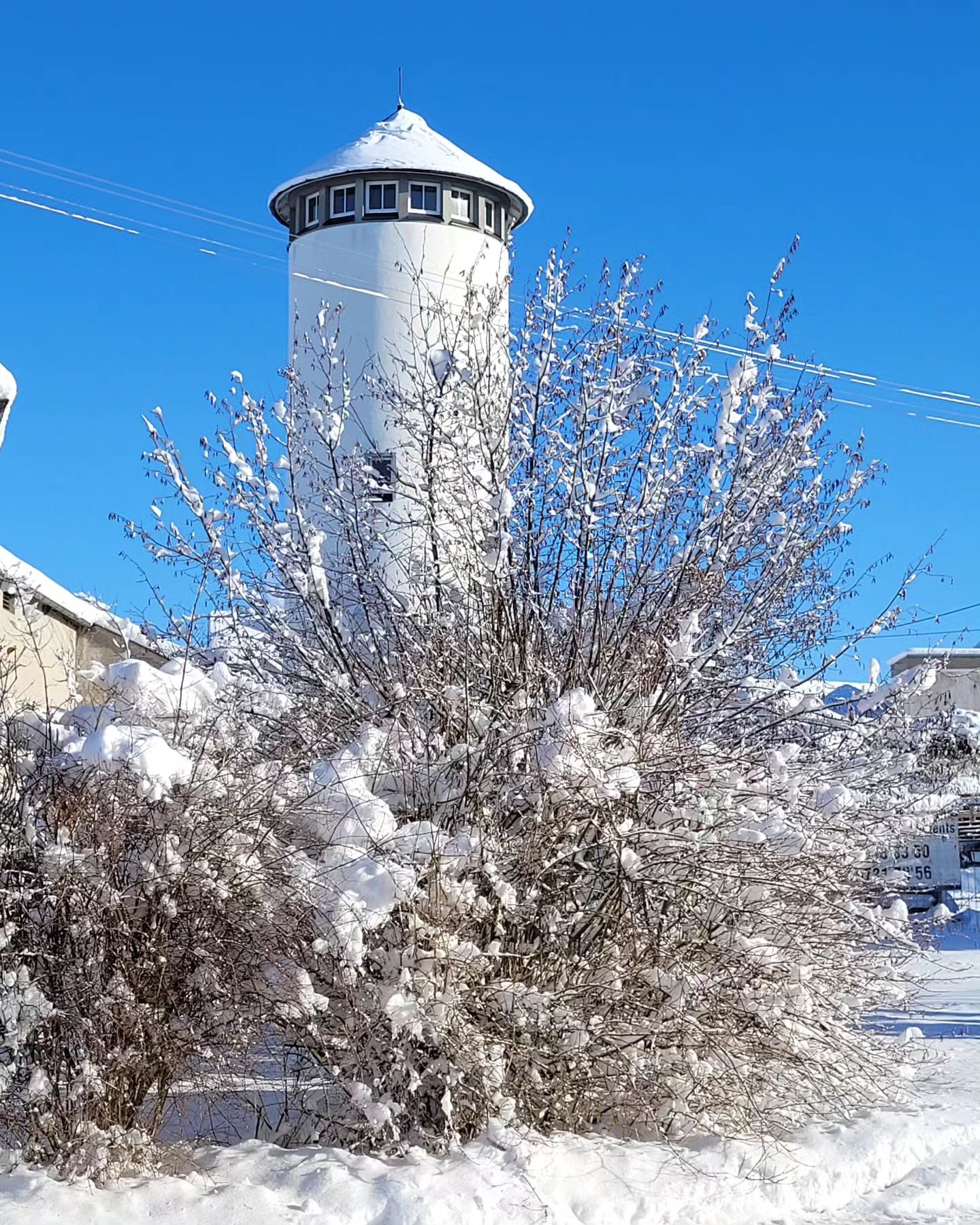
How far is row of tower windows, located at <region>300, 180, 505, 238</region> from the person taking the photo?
66.4 feet

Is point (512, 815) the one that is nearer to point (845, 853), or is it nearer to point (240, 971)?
point (240, 971)

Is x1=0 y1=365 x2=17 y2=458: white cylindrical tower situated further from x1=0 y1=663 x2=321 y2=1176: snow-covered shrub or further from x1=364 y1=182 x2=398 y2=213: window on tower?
x1=364 y1=182 x2=398 y2=213: window on tower

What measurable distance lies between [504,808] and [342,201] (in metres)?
14.7

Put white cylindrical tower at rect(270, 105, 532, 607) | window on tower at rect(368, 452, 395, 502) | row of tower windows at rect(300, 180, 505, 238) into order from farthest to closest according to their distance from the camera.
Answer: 1. row of tower windows at rect(300, 180, 505, 238)
2. white cylindrical tower at rect(270, 105, 532, 607)
3. window on tower at rect(368, 452, 395, 502)

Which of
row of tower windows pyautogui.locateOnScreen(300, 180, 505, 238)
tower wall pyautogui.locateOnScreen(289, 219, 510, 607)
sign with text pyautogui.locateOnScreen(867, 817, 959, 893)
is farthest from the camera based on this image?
sign with text pyautogui.locateOnScreen(867, 817, 959, 893)

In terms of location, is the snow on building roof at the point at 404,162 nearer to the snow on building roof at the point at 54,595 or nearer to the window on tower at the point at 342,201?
the window on tower at the point at 342,201

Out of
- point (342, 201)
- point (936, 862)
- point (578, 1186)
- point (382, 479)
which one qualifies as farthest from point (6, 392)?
point (936, 862)

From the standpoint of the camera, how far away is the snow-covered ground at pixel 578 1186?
5.84 m

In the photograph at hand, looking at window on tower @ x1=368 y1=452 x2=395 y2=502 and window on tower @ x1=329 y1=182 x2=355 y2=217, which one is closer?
window on tower @ x1=368 y1=452 x2=395 y2=502

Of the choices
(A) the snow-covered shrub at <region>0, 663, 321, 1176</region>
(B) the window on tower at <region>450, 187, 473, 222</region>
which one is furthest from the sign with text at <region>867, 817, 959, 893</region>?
(A) the snow-covered shrub at <region>0, 663, 321, 1176</region>

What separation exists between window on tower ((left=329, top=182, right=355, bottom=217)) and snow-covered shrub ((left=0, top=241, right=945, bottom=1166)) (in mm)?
10690

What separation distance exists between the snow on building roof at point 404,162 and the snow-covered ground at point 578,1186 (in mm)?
15219

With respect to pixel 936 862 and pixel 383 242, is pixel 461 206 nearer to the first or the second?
pixel 383 242

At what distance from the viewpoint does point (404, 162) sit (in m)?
20.3
